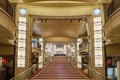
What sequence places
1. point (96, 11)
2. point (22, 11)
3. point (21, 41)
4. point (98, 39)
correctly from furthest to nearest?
point (22, 11), point (96, 11), point (21, 41), point (98, 39)

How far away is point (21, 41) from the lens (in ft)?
47.6

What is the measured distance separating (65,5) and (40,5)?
185 centimetres

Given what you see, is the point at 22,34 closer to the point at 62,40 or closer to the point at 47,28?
the point at 47,28

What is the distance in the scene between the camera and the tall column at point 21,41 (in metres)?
A: 14.2

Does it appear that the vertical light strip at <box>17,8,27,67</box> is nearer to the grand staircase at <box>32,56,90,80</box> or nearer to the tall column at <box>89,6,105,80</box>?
the grand staircase at <box>32,56,90,80</box>

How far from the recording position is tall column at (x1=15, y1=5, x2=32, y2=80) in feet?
46.5

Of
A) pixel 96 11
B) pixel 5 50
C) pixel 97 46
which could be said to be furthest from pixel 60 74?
pixel 96 11

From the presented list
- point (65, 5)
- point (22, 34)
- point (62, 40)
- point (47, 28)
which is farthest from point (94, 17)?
point (62, 40)

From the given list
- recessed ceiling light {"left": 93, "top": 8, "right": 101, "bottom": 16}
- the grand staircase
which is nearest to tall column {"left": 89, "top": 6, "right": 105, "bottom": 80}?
recessed ceiling light {"left": 93, "top": 8, "right": 101, "bottom": 16}

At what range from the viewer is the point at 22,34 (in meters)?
14.6

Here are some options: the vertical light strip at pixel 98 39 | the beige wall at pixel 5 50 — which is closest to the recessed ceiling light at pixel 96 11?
the vertical light strip at pixel 98 39

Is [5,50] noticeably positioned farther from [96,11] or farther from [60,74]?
[96,11]

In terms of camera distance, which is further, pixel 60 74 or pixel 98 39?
pixel 60 74

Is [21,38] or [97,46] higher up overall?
[21,38]
